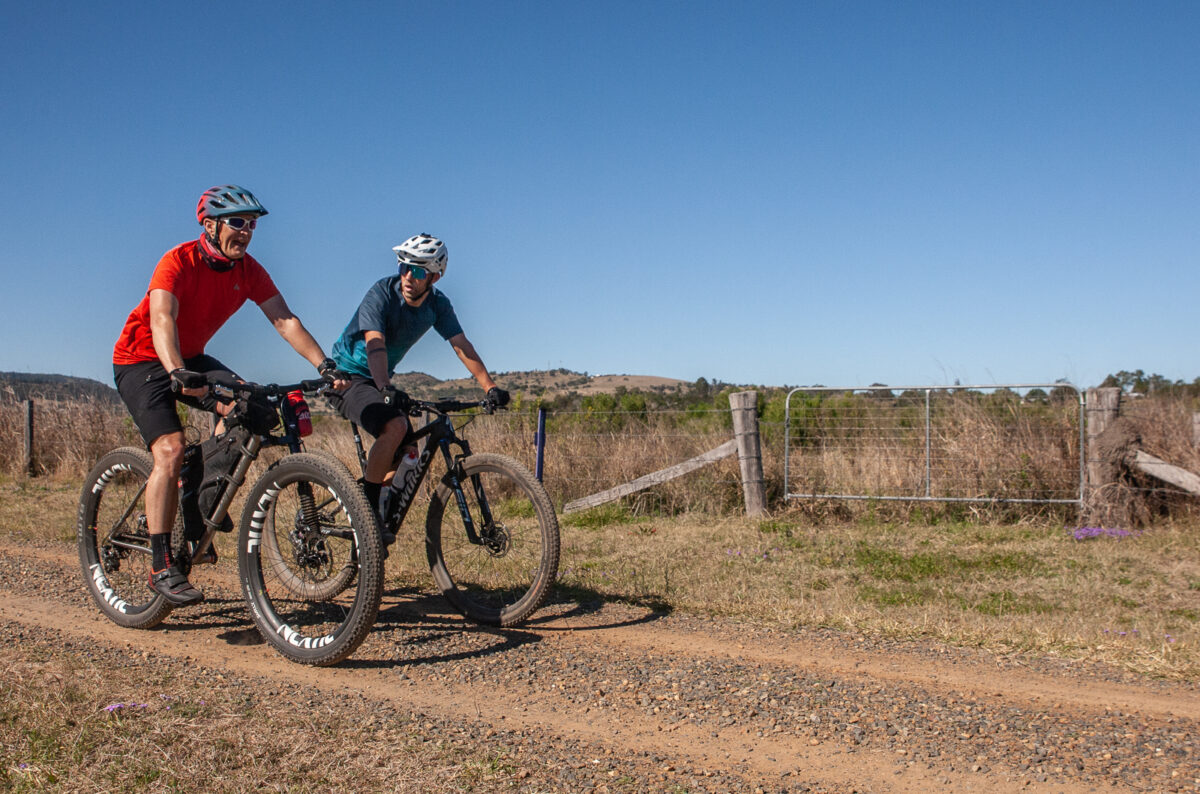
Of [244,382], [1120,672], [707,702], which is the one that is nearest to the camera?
[707,702]

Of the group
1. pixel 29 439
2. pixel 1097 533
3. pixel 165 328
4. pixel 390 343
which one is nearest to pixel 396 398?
pixel 390 343

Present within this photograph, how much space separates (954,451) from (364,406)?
749 cm

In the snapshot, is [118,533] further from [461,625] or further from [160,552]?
Result: [461,625]

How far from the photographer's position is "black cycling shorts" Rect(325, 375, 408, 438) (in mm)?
5375

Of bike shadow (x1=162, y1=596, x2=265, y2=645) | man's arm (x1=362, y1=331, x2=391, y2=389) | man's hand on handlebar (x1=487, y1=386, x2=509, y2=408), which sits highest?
man's arm (x1=362, y1=331, x2=391, y2=389)

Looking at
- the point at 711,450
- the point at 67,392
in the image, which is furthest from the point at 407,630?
the point at 67,392

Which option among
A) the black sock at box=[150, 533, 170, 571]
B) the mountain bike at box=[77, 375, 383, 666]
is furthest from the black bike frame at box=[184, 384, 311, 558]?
the black sock at box=[150, 533, 170, 571]

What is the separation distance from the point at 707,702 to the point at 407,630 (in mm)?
2029

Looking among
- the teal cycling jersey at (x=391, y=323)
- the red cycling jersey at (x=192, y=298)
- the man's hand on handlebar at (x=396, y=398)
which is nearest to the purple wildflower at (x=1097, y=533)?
the teal cycling jersey at (x=391, y=323)

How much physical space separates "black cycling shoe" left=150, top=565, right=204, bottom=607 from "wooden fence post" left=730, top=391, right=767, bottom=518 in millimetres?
6658

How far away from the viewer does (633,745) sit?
11.5 feet

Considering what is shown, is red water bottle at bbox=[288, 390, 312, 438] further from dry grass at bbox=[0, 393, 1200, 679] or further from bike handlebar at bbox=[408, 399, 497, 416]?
dry grass at bbox=[0, 393, 1200, 679]

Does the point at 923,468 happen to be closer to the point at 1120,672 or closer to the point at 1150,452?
the point at 1150,452

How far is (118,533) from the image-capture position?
567 centimetres
